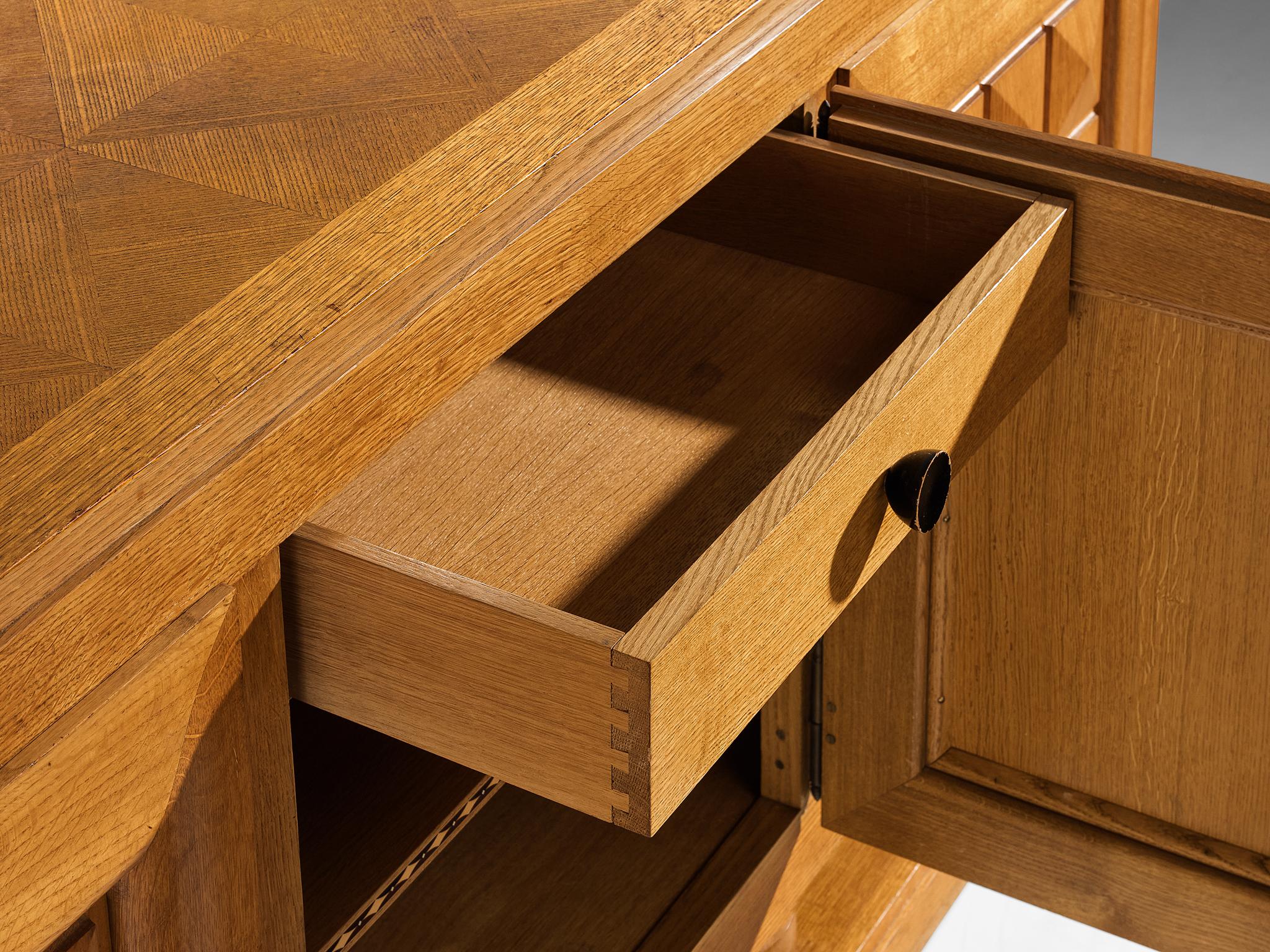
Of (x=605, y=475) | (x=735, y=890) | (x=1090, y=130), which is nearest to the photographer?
(x=605, y=475)

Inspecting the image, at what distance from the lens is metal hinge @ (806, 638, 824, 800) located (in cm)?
123

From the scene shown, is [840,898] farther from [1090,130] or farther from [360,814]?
[1090,130]

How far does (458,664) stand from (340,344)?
13 cm

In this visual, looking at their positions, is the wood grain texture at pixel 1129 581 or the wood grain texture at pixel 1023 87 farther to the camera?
the wood grain texture at pixel 1023 87

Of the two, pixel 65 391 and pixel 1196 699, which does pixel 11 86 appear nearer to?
pixel 65 391

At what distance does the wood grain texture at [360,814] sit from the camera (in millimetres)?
970

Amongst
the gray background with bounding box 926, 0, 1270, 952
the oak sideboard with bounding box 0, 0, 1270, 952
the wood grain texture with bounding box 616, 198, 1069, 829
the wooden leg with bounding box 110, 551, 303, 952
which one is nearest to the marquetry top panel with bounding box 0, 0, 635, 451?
the oak sideboard with bounding box 0, 0, 1270, 952

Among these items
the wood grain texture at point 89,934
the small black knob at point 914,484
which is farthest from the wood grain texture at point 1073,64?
the wood grain texture at point 89,934

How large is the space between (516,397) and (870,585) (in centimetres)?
30

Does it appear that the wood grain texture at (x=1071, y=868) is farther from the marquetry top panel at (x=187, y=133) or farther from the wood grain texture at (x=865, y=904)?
the marquetry top panel at (x=187, y=133)

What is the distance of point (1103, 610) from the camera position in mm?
1069

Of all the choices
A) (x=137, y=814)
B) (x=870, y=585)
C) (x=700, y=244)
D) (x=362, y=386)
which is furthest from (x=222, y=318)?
(x=870, y=585)

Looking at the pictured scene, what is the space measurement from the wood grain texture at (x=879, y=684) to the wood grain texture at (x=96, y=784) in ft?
1.81

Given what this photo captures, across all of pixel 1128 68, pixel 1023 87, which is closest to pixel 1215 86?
pixel 1128 68
